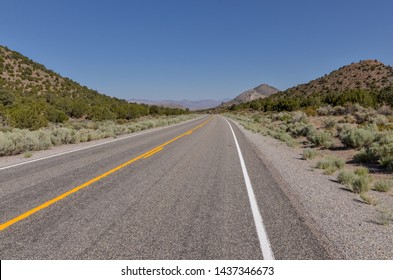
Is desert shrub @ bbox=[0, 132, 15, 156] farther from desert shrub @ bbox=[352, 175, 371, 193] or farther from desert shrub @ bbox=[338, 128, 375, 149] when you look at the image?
desert shrub @ bbox=[338, 128, 375, 149]

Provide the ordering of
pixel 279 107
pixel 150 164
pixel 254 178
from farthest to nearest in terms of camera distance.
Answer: pixel 279 107
pixel 150 164
pixel 254 178

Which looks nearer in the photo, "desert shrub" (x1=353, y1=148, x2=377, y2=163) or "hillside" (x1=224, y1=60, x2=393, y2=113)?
"desert shrub" (x1=353, y1=148, x2=377, y2=163)

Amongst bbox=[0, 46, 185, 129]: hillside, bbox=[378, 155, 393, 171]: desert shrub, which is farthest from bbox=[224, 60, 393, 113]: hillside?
bbox=[378, 155, 393, 171]: desert shrub

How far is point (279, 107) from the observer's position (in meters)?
79.8

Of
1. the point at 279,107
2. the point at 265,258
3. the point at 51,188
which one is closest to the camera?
the point at 265,258

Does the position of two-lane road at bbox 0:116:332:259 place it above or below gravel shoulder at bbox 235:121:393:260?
above

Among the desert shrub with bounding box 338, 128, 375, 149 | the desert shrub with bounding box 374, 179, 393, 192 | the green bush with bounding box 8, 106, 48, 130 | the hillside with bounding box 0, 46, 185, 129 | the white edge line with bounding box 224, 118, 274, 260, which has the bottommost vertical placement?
the desert shrub with bounding box 374, 179, 393, 192

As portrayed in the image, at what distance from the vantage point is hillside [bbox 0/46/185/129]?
25.9 m

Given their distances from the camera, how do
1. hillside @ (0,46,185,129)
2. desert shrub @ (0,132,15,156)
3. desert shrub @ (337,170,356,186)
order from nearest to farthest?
desert shrub @ (337,170,356,186) < desert shrub @ (0,132,15,156) < hillside @ (0,46,185,129)

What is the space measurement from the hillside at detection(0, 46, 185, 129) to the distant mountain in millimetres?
61713

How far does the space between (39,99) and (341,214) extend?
168 ft
